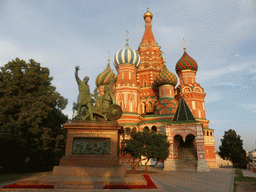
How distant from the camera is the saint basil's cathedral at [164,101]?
21594 millimetres

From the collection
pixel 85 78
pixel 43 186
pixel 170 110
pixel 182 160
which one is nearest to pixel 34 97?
pixel 85 78

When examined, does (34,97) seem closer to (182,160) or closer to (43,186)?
(43,186)

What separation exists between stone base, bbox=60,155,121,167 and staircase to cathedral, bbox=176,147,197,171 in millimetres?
12134

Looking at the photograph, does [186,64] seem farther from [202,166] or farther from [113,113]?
[113,113]

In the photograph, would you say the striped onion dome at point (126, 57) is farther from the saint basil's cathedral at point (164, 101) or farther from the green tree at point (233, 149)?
the green tree at point (233, 149)

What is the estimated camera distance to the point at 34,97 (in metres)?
15.9

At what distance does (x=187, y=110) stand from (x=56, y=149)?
14920 mm

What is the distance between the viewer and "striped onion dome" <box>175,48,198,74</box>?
106 ft

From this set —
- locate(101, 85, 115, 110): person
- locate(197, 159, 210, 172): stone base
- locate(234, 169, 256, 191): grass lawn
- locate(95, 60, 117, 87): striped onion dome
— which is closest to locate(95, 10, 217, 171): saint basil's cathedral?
locate(197, 159, 210, 172): stone base

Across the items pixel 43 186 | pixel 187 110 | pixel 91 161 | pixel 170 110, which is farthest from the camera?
pixel 170 110

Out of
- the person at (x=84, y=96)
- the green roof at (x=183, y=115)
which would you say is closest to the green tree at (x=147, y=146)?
the person at (x=84, y=96)

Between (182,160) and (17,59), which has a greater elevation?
(17,59)

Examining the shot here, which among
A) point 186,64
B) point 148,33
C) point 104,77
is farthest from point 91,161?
point 148,33

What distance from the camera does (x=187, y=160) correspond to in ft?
67.2
